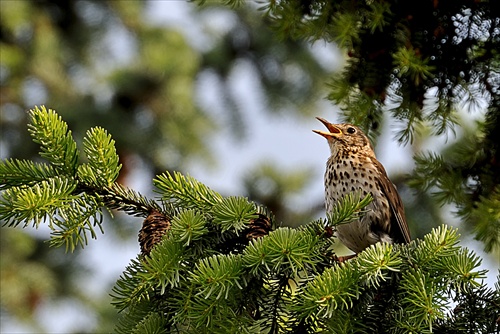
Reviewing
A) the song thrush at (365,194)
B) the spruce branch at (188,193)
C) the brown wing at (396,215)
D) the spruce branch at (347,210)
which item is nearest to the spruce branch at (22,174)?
the spruce branch at (188,193)

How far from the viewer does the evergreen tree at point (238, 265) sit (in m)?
2.22

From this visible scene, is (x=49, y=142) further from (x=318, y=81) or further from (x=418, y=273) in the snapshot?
(x=318, y=81)

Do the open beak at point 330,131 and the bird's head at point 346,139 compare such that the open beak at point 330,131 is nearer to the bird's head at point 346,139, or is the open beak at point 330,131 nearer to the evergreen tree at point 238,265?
the bird's head at point 346,139

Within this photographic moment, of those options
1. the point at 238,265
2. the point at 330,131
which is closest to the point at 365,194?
the point at 330,131

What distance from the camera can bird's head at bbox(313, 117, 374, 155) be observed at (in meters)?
4.00

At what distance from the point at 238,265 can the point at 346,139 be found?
1.90 m

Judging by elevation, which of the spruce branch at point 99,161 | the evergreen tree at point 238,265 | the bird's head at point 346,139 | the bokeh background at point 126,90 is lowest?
the evergreen tree at point 238,265

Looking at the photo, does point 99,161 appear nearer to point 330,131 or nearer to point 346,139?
point 346,139

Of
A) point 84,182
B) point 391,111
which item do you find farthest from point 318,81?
point 84,182

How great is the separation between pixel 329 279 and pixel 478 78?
1.46 meters

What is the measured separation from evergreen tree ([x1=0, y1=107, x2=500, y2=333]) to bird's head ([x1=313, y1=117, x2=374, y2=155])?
1.57 meters

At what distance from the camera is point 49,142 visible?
236cm

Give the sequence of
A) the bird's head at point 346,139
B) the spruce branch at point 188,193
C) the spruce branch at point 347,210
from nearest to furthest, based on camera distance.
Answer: the spruce branch at point 347,210, the spruce branch at point 188,193, the bird's head at point 346,139

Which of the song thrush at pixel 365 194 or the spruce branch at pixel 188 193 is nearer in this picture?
the spruce branch at pixel 188 193
